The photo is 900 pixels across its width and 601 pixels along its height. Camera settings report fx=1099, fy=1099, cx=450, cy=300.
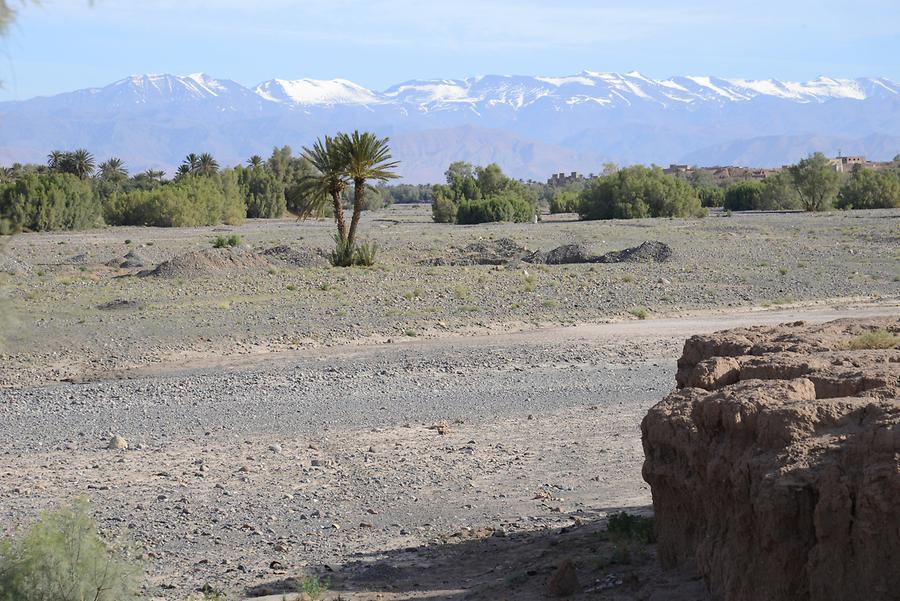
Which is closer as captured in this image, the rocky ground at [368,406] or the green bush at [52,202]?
the rocky ground at [368,406]

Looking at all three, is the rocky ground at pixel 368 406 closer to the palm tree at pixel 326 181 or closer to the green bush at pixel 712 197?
the palm tree at pixel 326 181

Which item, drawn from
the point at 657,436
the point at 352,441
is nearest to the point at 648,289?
the point at 352,441

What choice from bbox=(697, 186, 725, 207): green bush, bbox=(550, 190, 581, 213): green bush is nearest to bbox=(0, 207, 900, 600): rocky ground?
bbox=(550, 190, 581, 213): green bush

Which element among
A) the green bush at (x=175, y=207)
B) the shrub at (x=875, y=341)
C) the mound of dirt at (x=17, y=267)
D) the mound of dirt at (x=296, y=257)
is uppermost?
the green bush at (x=175, y=207)

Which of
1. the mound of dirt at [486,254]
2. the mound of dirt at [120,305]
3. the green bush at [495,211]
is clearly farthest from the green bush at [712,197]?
the mound of dirt at [120,305]

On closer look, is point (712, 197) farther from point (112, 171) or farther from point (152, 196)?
point (112, 171)

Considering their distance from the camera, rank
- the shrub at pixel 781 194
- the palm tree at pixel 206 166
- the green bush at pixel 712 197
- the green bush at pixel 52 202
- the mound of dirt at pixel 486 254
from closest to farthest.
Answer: the mound of dirt at pixel 486 254 → the green bush at pixel 52 202 → the shrub at pixel 781 194 → the green bush at pixel 712 197 → the palm tree at pixel 206 166

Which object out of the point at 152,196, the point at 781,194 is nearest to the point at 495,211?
the point at 152,196

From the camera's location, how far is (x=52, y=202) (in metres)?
50.7

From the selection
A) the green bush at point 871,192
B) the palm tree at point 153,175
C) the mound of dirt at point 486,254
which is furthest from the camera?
the palm tree at point 153,175

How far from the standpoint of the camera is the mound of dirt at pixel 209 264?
2962cm

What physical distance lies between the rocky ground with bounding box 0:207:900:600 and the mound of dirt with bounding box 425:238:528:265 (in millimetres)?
1896

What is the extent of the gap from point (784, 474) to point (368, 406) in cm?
971

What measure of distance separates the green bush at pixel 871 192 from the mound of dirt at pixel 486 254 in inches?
1377
